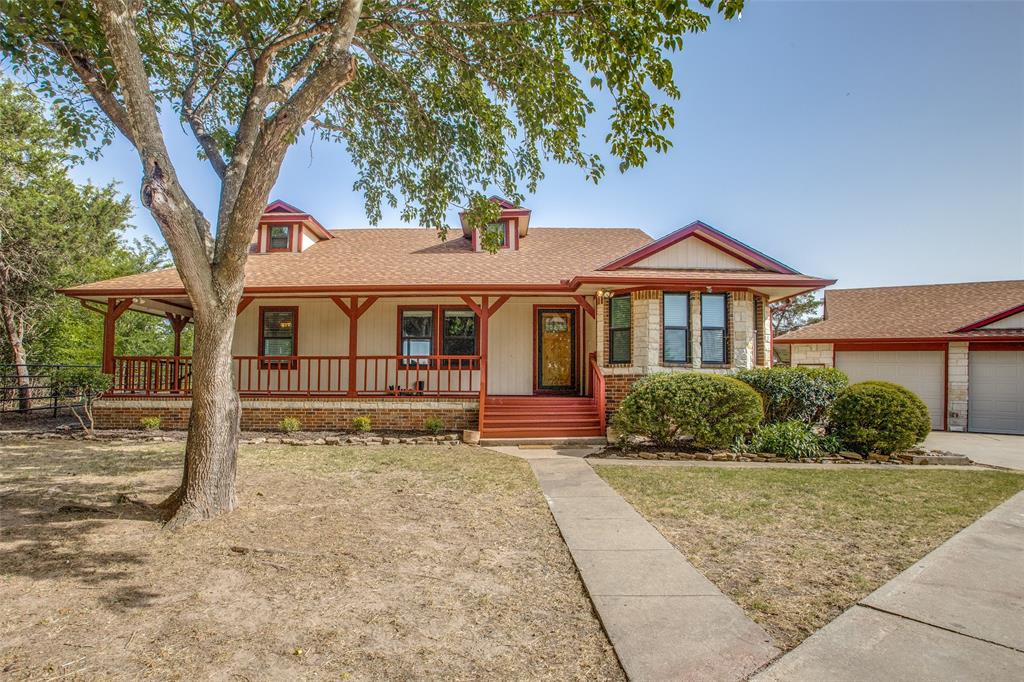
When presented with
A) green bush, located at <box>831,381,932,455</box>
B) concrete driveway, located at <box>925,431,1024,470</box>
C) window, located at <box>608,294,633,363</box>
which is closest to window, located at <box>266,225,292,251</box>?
window, located at <box>608,294,633,363</box>

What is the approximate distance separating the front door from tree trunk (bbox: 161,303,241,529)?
29.1ft

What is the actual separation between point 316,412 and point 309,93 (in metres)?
7.88

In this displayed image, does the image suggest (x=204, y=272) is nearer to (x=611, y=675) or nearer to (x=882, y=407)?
(x=611, y=675)

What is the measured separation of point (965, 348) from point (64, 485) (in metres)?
19.4

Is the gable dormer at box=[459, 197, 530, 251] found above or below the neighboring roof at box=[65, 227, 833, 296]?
above

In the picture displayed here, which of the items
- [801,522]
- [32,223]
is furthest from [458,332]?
[32,223]

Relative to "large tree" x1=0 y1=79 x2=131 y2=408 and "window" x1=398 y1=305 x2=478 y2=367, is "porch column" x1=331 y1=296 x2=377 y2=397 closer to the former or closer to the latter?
"window" x1=398 y1=305 x2=478 y2=367

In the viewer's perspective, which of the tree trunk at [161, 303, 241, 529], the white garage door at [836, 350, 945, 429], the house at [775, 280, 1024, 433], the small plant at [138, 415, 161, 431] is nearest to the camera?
the tree trunk at [161, 303, 241, 529]

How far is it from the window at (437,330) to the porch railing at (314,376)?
401 millimetres

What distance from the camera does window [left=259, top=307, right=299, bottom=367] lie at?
44.2 ft

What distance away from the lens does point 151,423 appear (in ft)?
37.8

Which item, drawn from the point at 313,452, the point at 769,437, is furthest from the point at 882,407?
the point at 313,452

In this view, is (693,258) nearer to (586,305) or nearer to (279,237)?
(586,305)

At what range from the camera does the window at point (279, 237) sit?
15.0 m
